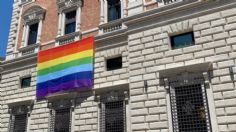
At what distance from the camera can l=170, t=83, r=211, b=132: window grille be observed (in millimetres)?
13672

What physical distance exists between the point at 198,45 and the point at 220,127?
155 inches

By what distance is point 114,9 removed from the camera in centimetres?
1958

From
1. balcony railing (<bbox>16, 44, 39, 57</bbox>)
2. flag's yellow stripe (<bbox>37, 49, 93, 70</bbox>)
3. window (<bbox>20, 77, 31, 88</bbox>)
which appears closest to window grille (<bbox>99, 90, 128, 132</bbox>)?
flag's yellow stripe (<bbox>37, 49, 93, 70</bbox>)

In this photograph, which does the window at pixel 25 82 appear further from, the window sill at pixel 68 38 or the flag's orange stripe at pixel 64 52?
the window sill at pixel 68 38

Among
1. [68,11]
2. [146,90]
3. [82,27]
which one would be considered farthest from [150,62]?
[68,11]

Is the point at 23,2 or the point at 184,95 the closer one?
the point at 184,95

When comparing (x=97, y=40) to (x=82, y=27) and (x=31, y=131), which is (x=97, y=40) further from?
Answer: (x=31, y=131)

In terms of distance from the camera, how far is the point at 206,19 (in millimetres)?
14906

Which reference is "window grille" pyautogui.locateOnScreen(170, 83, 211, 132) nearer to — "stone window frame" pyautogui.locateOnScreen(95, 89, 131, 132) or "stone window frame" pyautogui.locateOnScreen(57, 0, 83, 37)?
"stone window frame" pyautogui.locateOnScreen(95, 89, 131, 132)

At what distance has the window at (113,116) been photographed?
53.6 feet

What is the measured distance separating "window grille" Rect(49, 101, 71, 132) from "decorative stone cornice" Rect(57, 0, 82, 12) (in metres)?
6.63

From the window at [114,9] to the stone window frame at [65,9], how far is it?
2.12 meters

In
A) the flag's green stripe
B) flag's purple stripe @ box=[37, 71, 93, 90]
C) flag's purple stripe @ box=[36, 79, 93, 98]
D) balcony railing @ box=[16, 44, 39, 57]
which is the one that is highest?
balcony railing @ box=[16, 44, 39, 57]

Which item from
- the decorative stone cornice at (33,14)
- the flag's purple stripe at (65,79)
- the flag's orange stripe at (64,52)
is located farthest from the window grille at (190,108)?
the decorative stone cornice at (33,14)
